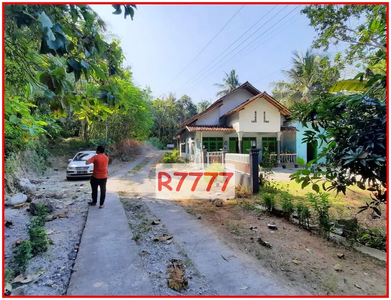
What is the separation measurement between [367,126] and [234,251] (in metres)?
2.42

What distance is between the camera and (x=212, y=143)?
1650cm

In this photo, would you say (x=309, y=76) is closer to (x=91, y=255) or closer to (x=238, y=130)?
(x=238, y=130)

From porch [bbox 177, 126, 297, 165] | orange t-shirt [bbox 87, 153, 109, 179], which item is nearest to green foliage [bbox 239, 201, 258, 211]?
orange t-shirt [bbox 87, 153, 109, 179]

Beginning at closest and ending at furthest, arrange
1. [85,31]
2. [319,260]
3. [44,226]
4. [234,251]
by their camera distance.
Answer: [85,31] → [319,260] → [234,251] → [44,226]

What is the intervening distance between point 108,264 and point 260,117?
15.1 meters

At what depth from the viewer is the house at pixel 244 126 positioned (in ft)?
50.6

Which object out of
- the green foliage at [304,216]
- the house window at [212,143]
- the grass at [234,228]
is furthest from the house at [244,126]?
the green foliage at [304,216]

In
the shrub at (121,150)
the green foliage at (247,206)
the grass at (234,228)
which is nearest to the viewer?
the grass at (234,228)

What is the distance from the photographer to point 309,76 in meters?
22.1

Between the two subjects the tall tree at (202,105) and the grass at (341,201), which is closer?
the grass at (341,201)

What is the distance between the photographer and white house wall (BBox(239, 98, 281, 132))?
605 inches

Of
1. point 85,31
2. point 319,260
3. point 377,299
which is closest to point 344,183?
point 377,299

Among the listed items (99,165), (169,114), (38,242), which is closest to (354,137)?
(38,242)

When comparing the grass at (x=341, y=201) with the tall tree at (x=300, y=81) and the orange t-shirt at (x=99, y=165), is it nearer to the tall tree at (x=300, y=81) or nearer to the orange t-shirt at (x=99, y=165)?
the orange t-shirt at (x=99, y=165)
